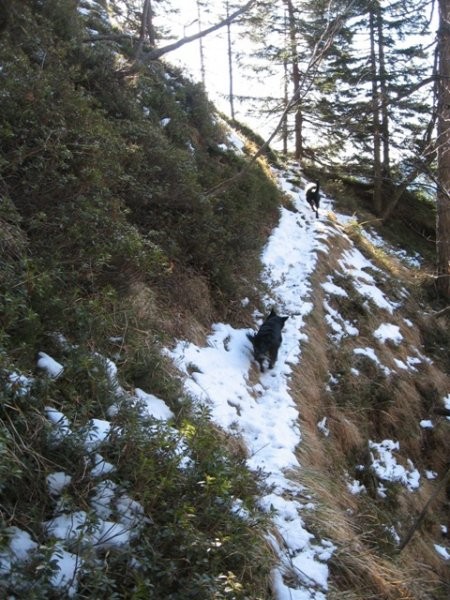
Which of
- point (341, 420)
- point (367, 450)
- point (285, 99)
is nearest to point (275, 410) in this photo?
point (341, 420)

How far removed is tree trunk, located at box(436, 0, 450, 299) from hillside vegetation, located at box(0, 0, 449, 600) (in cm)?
325

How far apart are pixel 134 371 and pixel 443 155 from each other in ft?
29.4

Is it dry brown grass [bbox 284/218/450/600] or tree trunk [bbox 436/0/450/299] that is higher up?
tree trunk [bbox 436/0/450/299]

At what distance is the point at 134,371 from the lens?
4195 mm

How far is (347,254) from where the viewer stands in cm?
1205

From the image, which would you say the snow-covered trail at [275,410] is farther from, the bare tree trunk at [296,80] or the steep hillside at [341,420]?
the bare tree trunk at [296,80]

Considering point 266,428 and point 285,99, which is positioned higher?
point 285,99

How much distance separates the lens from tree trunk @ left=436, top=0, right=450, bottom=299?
883 cm

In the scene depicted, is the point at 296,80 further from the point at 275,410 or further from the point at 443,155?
the point at 275,410

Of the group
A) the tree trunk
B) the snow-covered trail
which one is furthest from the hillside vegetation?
the tree trunk

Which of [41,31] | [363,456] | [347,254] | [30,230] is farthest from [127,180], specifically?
[347,254]

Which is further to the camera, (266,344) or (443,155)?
(443,155)

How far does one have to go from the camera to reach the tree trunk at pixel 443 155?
29.0 ft

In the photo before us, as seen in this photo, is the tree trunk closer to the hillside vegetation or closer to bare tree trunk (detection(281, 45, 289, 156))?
the hillside vegetation
